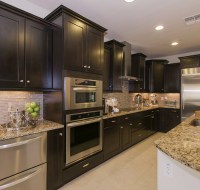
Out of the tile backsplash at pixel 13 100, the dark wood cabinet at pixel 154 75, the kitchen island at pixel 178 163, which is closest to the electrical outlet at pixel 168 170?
the kitchen island at pixel 178 163

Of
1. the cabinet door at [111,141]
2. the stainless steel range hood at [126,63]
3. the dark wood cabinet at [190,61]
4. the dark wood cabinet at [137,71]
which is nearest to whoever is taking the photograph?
the cabinet door at [111,141]

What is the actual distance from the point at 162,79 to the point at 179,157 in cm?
520

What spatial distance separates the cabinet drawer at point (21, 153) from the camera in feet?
5.44

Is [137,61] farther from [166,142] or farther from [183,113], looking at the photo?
[166,142]

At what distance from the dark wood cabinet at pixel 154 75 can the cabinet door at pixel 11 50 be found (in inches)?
174

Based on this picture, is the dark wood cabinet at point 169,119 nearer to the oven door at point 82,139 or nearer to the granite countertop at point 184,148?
the oven door at point 82,139

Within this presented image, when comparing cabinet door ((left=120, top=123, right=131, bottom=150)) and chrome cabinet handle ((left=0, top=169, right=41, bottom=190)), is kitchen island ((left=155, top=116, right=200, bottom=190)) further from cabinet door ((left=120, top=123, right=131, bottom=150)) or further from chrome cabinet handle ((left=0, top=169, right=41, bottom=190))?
cabinet door ((left=120, top=123, right=131, bottom=150))

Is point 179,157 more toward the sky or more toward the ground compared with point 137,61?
more toward the ground

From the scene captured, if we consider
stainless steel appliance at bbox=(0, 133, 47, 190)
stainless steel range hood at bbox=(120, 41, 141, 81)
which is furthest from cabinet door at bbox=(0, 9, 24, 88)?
Result: stainless steel range hood at bbox=(120, 41, 141, 81)

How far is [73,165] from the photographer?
2.42m

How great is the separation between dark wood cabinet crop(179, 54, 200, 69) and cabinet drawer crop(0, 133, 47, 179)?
4.81m

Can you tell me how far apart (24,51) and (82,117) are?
132 centimetres

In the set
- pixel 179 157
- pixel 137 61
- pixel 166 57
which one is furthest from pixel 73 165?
pixel 166 57

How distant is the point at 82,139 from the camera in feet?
8.43
